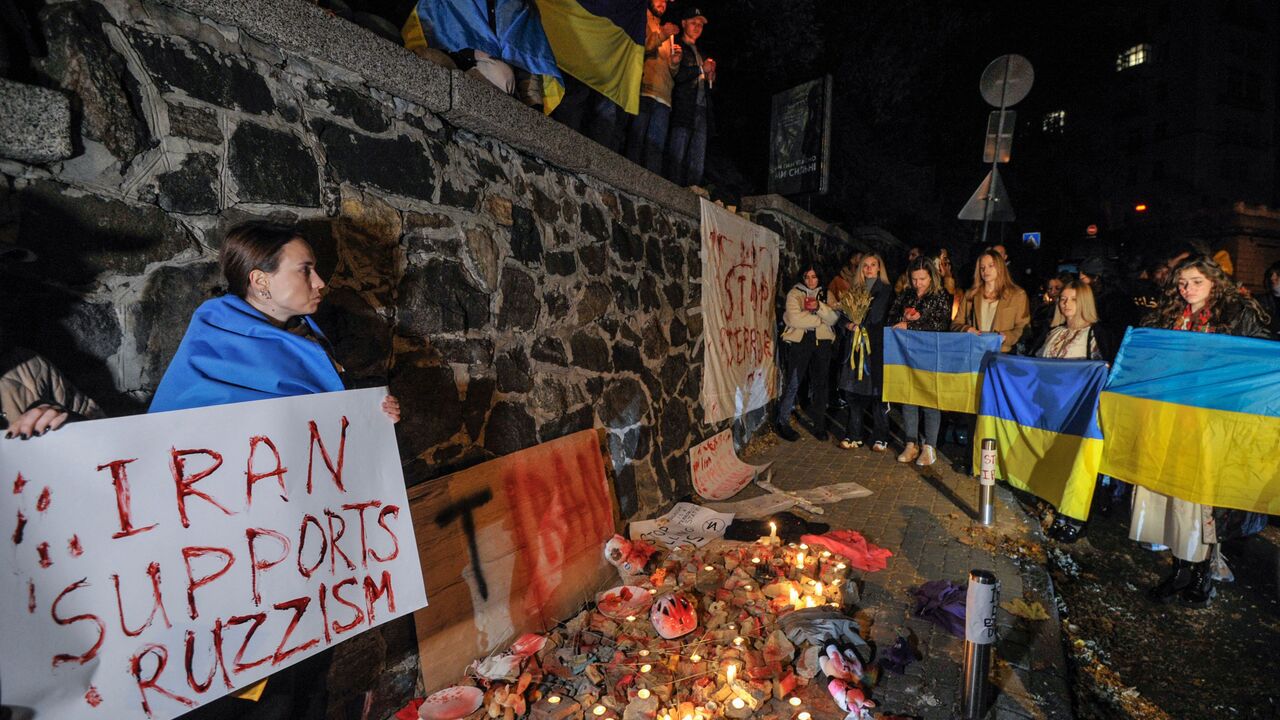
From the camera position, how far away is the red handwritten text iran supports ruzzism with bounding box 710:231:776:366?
221 inches

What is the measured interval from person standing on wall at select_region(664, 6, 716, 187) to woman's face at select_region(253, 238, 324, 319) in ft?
15.6

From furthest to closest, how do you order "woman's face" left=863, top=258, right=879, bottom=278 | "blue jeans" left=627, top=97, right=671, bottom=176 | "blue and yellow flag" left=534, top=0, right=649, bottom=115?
1. "woman's face" left=863, top=258, right=879, bottom=278
2. "blue jeans" left=627, top=97, right=671, bottom=176
3. "blue and yellow flag" left=534, top=0, right=649, bottom=115

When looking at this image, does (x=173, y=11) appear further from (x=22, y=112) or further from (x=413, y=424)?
(x=413, y=424)

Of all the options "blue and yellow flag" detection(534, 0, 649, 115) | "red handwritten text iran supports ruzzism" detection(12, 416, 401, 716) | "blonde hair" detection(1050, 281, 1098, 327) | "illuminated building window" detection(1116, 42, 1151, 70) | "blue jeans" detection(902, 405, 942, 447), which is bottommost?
"blue jeans" detection(902, 405, 942, 447)

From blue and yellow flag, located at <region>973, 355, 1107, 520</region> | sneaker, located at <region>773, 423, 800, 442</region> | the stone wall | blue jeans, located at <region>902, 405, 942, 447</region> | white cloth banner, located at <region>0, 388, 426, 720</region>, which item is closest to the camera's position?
white cloth banner, located at <region>0, 388, 426, 720</region>

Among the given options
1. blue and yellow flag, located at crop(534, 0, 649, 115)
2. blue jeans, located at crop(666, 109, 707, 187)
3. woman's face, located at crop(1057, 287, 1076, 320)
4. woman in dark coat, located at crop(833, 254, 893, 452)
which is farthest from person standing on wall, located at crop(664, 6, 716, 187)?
woman's face, located at crop(1057, 287, 1076, 320)

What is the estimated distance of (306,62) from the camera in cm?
204

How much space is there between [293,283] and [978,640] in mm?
2970

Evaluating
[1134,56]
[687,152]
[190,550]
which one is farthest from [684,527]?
[1134,56]

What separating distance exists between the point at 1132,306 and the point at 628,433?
772cm

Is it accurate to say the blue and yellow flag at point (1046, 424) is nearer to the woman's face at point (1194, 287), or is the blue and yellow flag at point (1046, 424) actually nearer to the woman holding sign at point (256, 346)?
the woman's face at point (1194, 287)

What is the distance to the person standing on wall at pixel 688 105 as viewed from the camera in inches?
229

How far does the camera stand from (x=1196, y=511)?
3420 mm

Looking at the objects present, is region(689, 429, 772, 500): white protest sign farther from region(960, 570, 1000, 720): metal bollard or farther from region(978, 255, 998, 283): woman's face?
region(978, 255, 998, 283): woman's face
